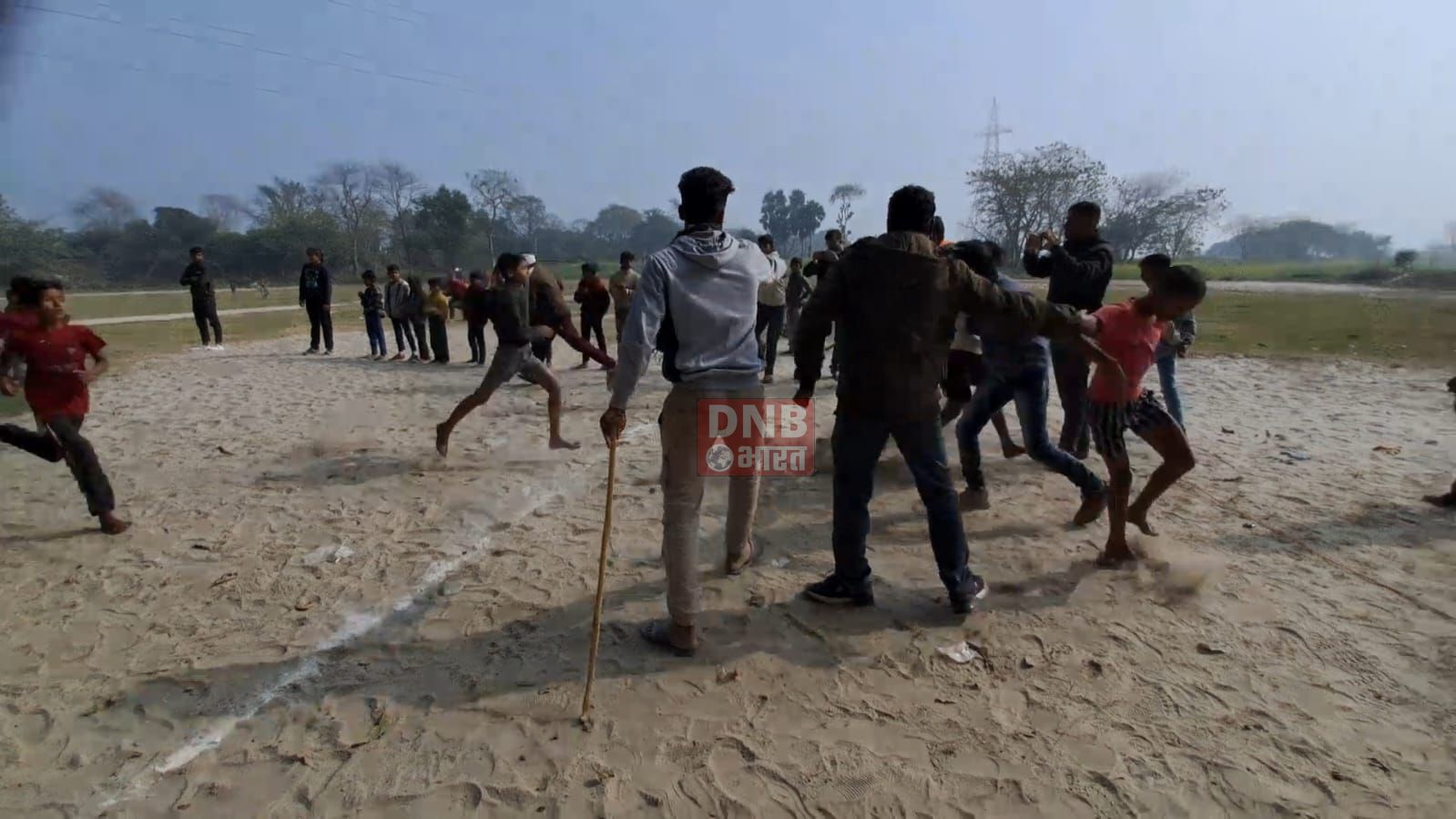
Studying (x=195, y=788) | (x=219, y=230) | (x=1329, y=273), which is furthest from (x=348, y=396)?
(x=219, y=230)

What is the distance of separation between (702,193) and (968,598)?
226 centimetres

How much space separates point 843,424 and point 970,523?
182 cm

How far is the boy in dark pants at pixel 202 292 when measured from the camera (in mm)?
13867

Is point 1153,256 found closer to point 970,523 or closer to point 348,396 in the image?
point 970,523

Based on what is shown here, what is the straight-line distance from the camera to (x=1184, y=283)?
404cm

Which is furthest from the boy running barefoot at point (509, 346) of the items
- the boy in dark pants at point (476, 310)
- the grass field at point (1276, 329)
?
the grass field at point (1276, 329)

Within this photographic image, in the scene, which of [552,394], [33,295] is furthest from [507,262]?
[33,295]

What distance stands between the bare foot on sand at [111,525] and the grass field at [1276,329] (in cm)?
616

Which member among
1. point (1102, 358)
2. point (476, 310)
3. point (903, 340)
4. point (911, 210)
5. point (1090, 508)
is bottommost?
point (1090, 508)

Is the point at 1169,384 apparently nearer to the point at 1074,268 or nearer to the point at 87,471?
the point at 1074,268

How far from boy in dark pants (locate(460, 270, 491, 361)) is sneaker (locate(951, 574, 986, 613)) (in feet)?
15.2

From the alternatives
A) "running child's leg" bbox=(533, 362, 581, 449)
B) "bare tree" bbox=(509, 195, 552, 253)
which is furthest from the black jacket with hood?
"bare tree" bbox=(509, 195, 552, 253)

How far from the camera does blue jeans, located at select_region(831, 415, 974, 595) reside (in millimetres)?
3629

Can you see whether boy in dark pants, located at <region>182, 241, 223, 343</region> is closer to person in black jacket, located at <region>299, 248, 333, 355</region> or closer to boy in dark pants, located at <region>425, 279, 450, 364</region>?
person in black jacket, located at <region>299, 248, 333, 355</region>
